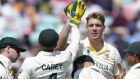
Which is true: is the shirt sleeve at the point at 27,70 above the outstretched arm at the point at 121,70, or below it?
above

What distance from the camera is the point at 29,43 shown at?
1276cm

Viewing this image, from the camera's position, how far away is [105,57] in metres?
6.86

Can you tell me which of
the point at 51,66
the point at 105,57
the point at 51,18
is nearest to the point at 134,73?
the point at 51,66

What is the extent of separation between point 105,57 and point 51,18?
23.5ft

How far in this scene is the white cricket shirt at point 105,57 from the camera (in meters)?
6.73

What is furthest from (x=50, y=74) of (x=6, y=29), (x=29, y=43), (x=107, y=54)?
(x=6, y=29)

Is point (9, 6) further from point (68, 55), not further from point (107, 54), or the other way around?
point (68, 55)

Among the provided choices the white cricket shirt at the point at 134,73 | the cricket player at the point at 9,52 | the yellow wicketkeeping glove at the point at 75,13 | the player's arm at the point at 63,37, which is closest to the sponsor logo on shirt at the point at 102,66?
the player's arm at the point at 63,37

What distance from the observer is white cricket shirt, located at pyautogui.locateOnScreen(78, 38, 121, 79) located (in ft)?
22.1

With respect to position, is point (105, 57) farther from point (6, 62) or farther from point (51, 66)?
point (6, 62)

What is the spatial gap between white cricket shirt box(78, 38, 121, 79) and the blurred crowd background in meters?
5.49

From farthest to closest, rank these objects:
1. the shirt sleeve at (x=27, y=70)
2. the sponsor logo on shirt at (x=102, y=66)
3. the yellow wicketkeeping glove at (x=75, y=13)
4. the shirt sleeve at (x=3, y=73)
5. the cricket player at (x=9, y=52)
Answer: the sponsor logo on shirt at (x=102, y=66) → the yellow wicketkeeping glove at (x=75, y=13) → the cricket player at (x=9, y=52) → the shirt sleeve at (x=27, y=70) → the shirt sleeve at (x=3, y=73)

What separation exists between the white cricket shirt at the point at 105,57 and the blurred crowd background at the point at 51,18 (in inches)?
216

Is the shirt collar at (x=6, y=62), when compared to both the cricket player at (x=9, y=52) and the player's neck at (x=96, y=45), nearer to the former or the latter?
the cricket player at (x=9, y=52)
